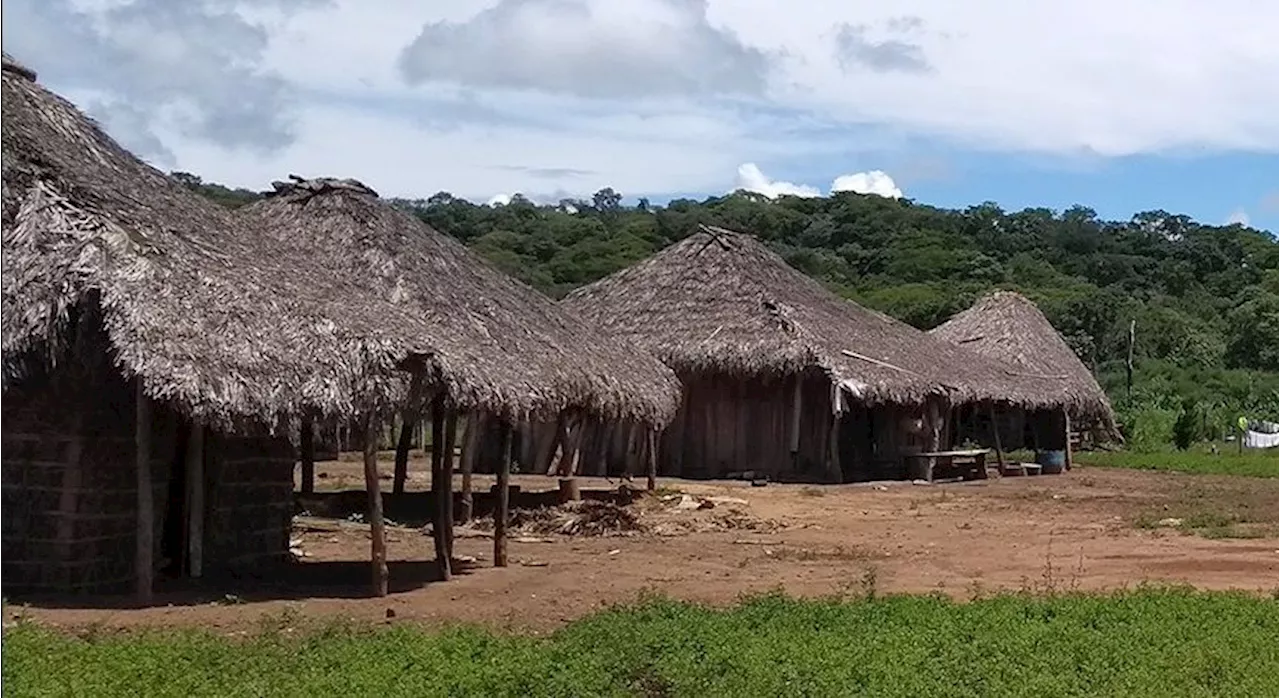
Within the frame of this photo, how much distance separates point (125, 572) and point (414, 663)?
4.29 m

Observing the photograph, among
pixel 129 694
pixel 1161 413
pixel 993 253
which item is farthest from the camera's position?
pixel 993 253

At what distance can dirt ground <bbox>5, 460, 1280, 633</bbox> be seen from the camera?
1162cm

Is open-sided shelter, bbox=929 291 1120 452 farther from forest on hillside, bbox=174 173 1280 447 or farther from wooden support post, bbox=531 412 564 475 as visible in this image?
wooden support post, bbox=531 412 564 475

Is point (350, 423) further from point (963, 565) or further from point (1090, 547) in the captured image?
point (1090, 547)

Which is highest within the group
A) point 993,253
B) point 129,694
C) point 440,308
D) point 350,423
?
point 993,253

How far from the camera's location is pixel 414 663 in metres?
8.76

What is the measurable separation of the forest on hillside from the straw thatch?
11.4ft

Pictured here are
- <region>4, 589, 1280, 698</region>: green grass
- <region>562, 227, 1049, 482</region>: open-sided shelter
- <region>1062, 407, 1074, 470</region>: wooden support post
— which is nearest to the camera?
<region>4, 589, 1280, 698</region>: green grass

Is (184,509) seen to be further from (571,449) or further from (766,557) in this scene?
(571,449)

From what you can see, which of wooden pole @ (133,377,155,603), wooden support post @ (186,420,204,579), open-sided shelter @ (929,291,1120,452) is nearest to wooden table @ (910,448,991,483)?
open-sided shelter @ (929,291,1120,452)

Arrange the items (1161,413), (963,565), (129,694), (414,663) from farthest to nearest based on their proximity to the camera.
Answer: (1161,413) < (963,565) < (414,663) < (129,694)

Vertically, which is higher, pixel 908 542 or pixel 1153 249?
pixel 1153 249

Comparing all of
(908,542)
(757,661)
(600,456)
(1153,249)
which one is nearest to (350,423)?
(757,661)

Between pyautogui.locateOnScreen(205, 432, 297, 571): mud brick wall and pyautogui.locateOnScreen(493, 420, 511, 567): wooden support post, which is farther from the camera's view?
pyautogui.locateOnScreen(493, 420, 511, 567): wooden support post
